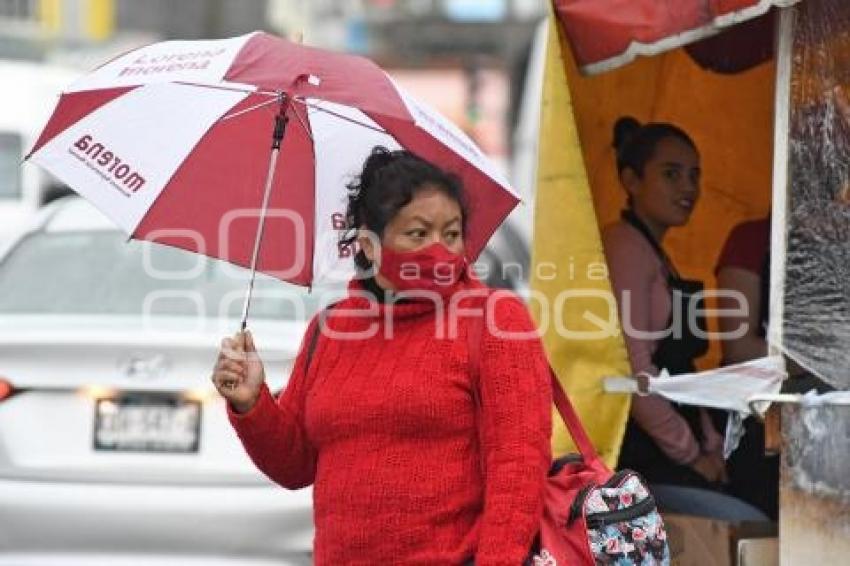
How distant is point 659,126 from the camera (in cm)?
536

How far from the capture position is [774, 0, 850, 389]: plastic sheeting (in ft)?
13.7

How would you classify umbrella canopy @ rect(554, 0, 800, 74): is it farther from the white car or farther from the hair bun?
the white car

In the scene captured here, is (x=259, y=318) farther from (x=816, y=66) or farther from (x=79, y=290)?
(x=816, y=66)

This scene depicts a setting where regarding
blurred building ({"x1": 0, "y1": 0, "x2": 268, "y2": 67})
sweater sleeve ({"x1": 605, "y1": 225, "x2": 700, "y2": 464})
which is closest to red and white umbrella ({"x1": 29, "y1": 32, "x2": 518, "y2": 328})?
sweater sleeve ({"x1": 605, "y1": 225, "x2": 700, "y2": 464})

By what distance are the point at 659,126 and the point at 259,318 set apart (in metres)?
1.49

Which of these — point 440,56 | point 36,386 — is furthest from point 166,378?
point 440,56

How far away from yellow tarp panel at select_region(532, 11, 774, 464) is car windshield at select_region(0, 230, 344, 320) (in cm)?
125

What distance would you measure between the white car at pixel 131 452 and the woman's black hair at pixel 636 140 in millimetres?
1167

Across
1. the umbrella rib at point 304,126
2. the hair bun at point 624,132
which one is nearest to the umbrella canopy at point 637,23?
the hair bun at point 624,132

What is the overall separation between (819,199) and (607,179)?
45.6 inches

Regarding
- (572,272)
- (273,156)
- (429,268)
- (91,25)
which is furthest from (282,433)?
(91,25)

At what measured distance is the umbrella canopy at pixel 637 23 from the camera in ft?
13.9

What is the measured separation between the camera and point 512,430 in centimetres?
339

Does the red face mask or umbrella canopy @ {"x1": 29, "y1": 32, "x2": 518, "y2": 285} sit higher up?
umbrella canopy @ {"x1": 29, "y1": 32, "x2": 518, "y2": 285}
